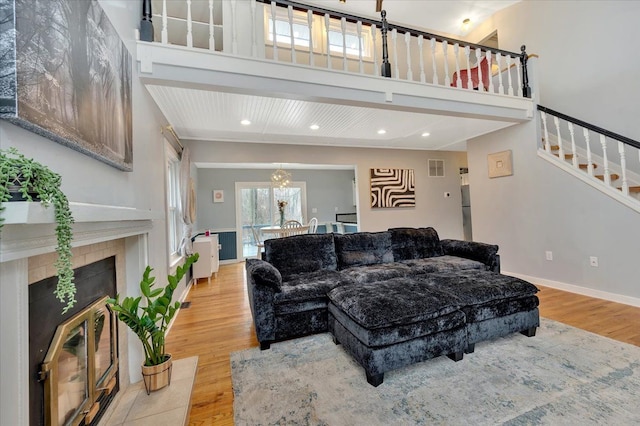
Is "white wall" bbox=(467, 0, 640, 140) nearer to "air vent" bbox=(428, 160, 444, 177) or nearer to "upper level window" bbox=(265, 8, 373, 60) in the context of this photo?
"air vent" bbox=(428, 160, 444, 177)

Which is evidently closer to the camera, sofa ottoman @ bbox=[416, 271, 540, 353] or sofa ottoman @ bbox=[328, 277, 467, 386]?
sofa ottoman @ bbox=[328, 277, 467, 386]

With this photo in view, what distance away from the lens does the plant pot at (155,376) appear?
5.18ft

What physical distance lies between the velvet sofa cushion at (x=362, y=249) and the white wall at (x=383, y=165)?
2.08 meters

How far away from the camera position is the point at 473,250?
3295mm

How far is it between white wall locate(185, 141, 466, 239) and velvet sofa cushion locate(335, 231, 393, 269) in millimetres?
2083

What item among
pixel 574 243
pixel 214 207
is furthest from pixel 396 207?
pixel 214 207

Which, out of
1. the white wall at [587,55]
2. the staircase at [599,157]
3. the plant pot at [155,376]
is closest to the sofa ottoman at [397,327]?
the plant pot at [155,376]

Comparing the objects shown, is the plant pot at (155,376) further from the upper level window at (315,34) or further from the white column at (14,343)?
the upper level window at (315,34)

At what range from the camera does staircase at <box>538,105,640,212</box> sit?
299 cm

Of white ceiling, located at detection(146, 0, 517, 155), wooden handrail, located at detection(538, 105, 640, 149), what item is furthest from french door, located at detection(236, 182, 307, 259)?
wooden handrail, located at detection(538, 105, 640, 149)

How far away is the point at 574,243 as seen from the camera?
340 cm

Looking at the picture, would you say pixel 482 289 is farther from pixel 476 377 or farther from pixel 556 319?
pixel 556 319

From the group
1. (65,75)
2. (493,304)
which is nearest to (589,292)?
(493,304)

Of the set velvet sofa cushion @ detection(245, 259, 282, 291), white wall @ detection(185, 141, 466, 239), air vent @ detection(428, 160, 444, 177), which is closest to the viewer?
velvet sofa cushion @ detection(245, 259, 282, 291)
